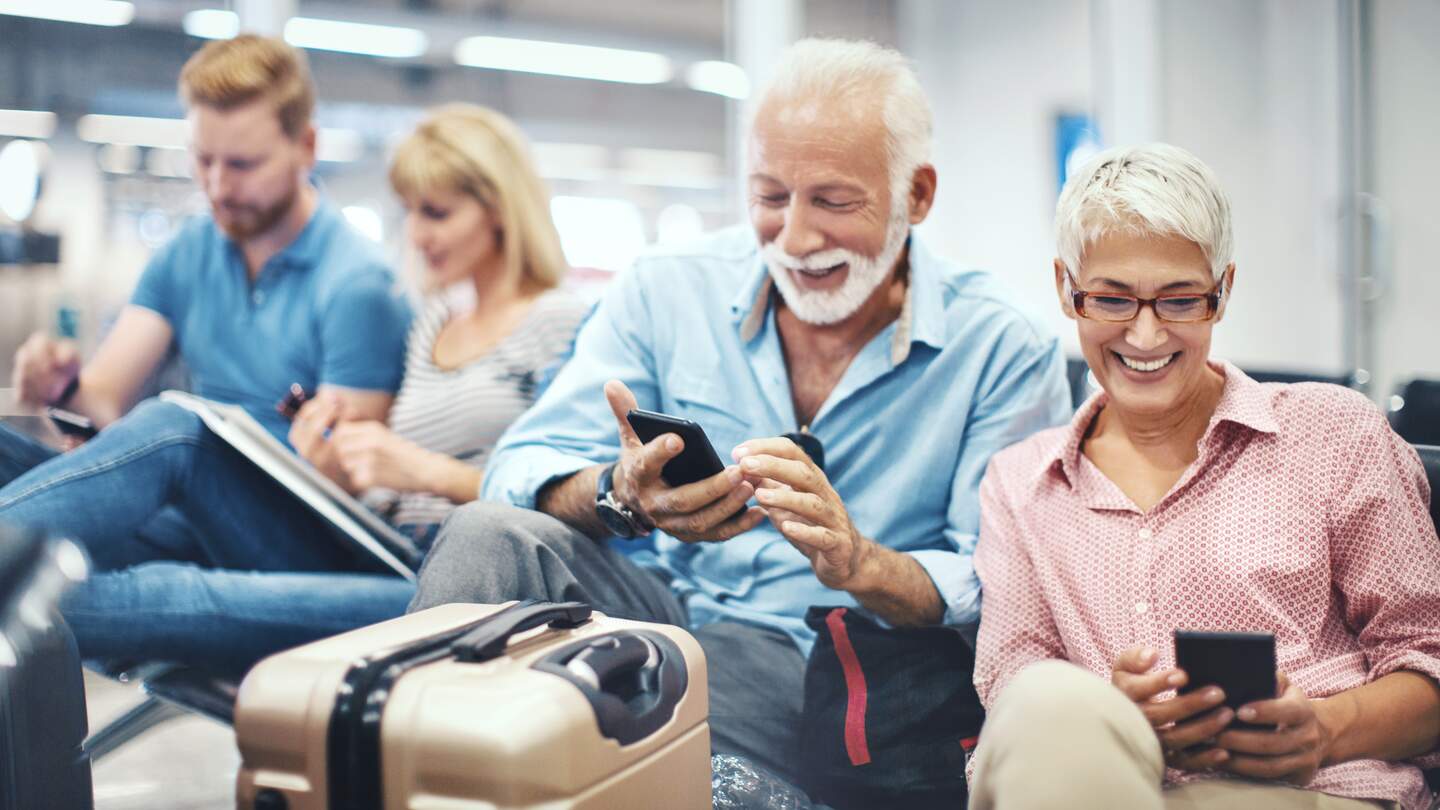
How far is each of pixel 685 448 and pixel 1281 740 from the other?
0.75 meters

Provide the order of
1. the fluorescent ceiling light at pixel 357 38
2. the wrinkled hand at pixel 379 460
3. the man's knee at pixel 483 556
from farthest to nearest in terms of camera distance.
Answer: the fluorescent ceiling light at pixel 357 38 → the wrinkled hand at pixel 379 460 → the man's knee at pixel 483 556

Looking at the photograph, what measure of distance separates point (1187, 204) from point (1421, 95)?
14.3 feet

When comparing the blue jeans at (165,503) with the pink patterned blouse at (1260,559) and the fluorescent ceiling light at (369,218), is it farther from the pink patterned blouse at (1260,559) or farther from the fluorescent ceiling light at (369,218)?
the fluorescent ceiling light at (369,218)

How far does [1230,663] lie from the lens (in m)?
1.11

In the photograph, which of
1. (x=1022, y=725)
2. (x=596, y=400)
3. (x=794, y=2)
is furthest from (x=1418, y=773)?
(x=794, y=2)

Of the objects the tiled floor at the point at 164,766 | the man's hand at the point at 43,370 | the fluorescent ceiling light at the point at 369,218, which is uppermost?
the fluorescent ceiling light at the point at 369,218

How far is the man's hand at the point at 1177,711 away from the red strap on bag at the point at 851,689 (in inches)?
15.7

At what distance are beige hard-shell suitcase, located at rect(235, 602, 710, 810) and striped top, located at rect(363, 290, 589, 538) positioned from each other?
3.77ft

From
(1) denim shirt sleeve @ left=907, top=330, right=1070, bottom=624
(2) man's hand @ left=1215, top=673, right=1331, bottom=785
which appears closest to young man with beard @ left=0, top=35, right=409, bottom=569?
(1) denim shirt sleeve @ left=907, top=330, right=1070, bottom=624

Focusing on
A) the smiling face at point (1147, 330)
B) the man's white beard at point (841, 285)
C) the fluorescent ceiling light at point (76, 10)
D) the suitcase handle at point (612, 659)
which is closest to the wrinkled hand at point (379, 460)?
the man's white beard at point (841, 285)

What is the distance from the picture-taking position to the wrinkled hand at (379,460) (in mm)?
2240

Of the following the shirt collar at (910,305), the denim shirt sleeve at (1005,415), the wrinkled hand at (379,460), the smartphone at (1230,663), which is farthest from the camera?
the wrinkled hand at (379,460)

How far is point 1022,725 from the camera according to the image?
103cm

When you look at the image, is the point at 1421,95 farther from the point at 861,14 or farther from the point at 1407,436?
the point at 1407,436
